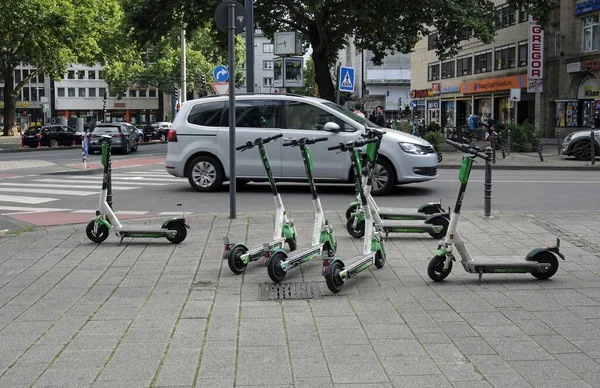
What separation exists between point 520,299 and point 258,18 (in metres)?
28.0

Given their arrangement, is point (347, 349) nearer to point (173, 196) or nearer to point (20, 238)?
point (20, 238)

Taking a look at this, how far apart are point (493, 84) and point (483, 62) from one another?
147 inches

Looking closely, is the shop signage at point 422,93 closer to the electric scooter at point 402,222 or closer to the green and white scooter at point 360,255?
the electric scooter at point 402,222

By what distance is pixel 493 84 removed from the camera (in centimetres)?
5319

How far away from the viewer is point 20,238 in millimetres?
9898

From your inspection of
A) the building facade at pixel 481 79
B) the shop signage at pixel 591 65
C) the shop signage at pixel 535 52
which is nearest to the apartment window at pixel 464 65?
the building facade at pixel 481 79

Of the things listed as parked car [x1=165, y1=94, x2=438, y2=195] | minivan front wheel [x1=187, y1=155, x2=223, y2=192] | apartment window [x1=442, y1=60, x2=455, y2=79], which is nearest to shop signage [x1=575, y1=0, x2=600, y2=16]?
apartment window [x1=442, y1=60, x2=455, y2=79]

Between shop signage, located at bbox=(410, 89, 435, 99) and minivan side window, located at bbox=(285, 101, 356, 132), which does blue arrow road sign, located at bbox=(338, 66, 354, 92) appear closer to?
minivan side window, located at bbox=(285, 101, 356, 132)

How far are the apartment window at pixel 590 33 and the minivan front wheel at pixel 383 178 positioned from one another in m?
31.0

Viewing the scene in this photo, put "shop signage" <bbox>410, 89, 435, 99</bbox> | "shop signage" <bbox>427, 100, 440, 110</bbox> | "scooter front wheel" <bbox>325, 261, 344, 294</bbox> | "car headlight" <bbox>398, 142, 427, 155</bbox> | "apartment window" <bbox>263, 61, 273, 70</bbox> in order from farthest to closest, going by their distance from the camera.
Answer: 1. "apartment window" <bbox>263, 61, 273, 70</bbox>
2. "shop signage" <bbox>410, 89, 435, 99</bbox>
3. "shop signage" <bbox>427, 100, 440, 110</bbox>
4. "car headlight" <bbox>398, 142, 427, 155</bbox>
5. "scooter front wheel" <bbox>325, 261, 344, 294</bbox>

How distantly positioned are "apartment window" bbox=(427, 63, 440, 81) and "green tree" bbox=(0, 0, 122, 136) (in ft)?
92.2

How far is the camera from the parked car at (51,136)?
1813 inches

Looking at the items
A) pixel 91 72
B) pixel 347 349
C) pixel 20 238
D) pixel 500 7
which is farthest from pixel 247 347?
pixel 91 72

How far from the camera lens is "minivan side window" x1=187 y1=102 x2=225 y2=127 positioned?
15.4 m
